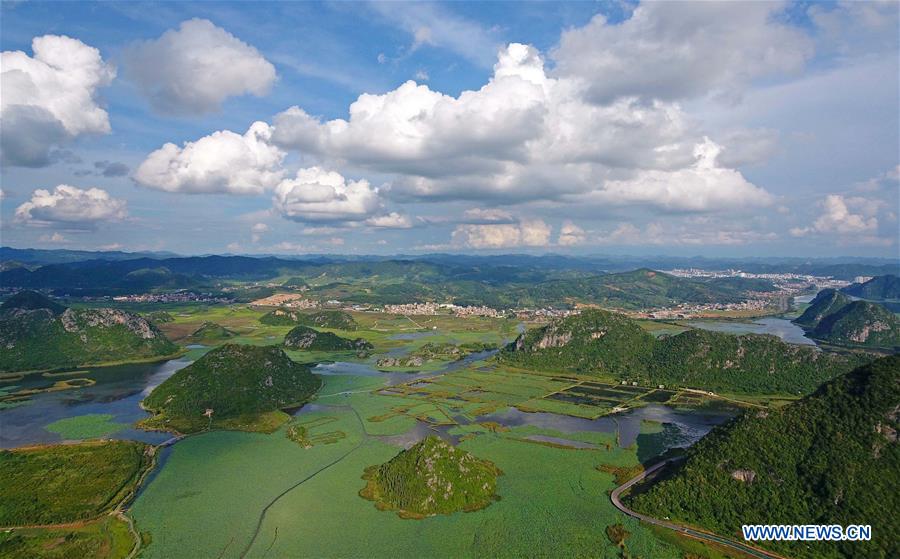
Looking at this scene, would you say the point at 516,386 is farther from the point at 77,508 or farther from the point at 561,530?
the point at 77,508

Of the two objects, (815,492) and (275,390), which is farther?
(275,390)

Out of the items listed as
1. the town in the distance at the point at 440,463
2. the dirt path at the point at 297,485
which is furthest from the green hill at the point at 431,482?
the dirt path at the point at 297,485

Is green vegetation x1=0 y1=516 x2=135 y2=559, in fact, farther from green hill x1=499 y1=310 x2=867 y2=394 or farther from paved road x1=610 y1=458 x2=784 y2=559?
green hill x1=499 y1=310 x2=867 y2=394

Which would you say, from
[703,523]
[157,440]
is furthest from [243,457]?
[703,523]

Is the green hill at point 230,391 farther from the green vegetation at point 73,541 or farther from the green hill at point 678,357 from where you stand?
the green hill at point 678,357

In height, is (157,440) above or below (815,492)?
below

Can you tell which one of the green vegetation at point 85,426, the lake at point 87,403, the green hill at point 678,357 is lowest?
the lake at point 87,403
